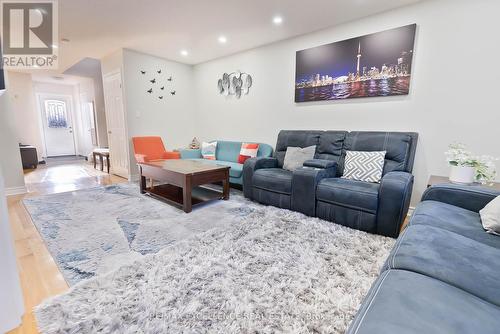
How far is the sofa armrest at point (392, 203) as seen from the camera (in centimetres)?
216

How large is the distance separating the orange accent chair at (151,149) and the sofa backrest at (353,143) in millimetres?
2021

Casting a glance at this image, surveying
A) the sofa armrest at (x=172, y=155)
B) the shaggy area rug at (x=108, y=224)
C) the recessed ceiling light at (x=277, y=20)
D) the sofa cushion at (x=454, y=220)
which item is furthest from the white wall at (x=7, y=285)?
the recessed ceiling light at (x=277, y=20)

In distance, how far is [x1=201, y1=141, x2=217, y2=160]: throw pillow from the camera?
14.9 feet

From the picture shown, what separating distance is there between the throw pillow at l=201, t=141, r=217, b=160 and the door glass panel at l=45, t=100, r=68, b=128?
6859 millimetres

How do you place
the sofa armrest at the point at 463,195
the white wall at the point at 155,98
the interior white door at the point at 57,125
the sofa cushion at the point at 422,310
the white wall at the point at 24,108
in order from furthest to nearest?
the interior white door at the point at 57,125, the white wall at the point at 24,108, the white wall at the point at 155,98, the sofa armrest at the point at 463,195, the sofa cushion at the point at 422,310

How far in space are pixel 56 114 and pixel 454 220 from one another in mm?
10623

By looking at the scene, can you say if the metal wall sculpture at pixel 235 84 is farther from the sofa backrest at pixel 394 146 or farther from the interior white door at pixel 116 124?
the sofa backrest at pixel 394 146

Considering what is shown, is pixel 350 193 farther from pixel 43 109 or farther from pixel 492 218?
pixel 43 109

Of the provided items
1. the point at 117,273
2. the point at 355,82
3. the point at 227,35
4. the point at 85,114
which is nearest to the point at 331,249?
the point at 117,273

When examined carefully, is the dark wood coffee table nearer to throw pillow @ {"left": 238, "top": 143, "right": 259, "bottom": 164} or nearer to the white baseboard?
throw pillow @ {"left": 238, "top": 143, "right": 259, "bottom": 164}

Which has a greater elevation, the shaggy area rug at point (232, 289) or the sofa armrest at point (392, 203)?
the sofa armrest at point (392, 203)

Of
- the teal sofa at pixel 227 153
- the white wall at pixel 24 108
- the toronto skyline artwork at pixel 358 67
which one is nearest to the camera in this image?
the toronto skyline artwork at pixel 358 67

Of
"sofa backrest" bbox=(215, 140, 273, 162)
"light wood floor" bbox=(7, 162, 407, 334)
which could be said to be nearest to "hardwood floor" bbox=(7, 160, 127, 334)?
"light wood floor" bbox=(7, 162, 407, 334)

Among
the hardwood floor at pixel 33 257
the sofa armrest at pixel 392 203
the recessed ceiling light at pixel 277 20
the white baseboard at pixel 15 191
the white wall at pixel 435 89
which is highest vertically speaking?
the recessed ceiling light at pixel 277 20
